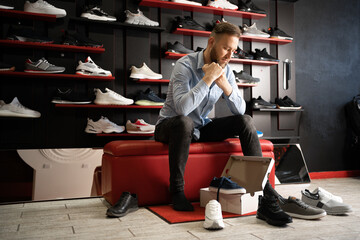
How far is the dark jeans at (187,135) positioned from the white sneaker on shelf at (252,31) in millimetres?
1750

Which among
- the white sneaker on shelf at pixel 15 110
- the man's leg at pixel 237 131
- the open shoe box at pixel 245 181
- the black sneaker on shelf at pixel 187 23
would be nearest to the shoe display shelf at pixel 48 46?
the white sneaker on shelf at pixel 15 110

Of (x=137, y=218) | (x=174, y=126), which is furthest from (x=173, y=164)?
(x=137, y=218)

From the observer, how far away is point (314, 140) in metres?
4.14

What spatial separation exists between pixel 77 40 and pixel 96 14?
0.32 m

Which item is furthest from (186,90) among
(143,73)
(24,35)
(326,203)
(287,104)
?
(287,104)

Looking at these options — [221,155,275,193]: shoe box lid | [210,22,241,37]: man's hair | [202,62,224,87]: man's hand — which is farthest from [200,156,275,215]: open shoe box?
[210,22,241,37]: man's hair

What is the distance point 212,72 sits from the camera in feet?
6.82

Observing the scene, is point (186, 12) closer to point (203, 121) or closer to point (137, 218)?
point (203, 121)

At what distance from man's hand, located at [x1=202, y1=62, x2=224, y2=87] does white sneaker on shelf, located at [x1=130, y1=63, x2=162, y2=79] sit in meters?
1.29

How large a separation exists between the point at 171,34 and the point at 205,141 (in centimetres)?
162

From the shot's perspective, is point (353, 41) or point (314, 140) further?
point (353, 41)

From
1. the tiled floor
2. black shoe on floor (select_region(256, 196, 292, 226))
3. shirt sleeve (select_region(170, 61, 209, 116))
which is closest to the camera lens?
the tiled floor

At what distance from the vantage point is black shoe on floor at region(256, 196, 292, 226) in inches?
65.5

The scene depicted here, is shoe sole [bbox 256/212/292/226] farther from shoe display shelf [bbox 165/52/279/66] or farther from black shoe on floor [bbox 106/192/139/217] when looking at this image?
shoe display shelf [bbox 165/52/279/66]
